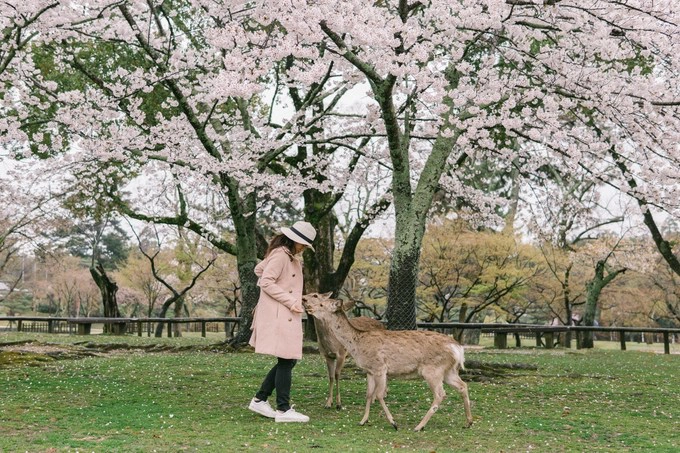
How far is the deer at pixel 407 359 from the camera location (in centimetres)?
643

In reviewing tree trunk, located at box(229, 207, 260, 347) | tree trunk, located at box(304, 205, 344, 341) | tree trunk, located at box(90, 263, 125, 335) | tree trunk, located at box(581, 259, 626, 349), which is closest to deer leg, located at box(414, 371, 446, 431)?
tree trunk, located at box(229, 207, 260, 347)

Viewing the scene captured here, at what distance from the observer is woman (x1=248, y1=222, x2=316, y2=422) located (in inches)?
254

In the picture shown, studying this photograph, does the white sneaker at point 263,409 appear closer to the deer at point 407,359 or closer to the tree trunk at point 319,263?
the deer at point 407,359

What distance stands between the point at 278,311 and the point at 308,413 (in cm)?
134

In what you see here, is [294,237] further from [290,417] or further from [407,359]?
[290,417]

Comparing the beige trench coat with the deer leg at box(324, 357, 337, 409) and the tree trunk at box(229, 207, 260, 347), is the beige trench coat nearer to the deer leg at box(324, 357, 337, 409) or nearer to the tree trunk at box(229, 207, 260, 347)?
the deer leg at box(324, 357, 337, 409)

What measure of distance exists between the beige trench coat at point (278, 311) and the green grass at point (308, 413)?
75cm

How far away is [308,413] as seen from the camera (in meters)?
7.12

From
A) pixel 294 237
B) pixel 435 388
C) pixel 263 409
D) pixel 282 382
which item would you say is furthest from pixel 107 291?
pixel 435 388

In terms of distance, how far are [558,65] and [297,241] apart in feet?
18.9

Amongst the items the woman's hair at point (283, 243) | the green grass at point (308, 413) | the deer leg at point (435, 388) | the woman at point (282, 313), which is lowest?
the green grass at point (308, 413)

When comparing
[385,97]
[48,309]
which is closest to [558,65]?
[385,97]

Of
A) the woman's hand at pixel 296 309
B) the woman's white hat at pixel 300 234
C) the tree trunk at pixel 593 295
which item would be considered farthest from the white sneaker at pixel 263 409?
the tree trunk at pixel 593 295

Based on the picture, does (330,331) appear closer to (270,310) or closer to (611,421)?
(270,310)
